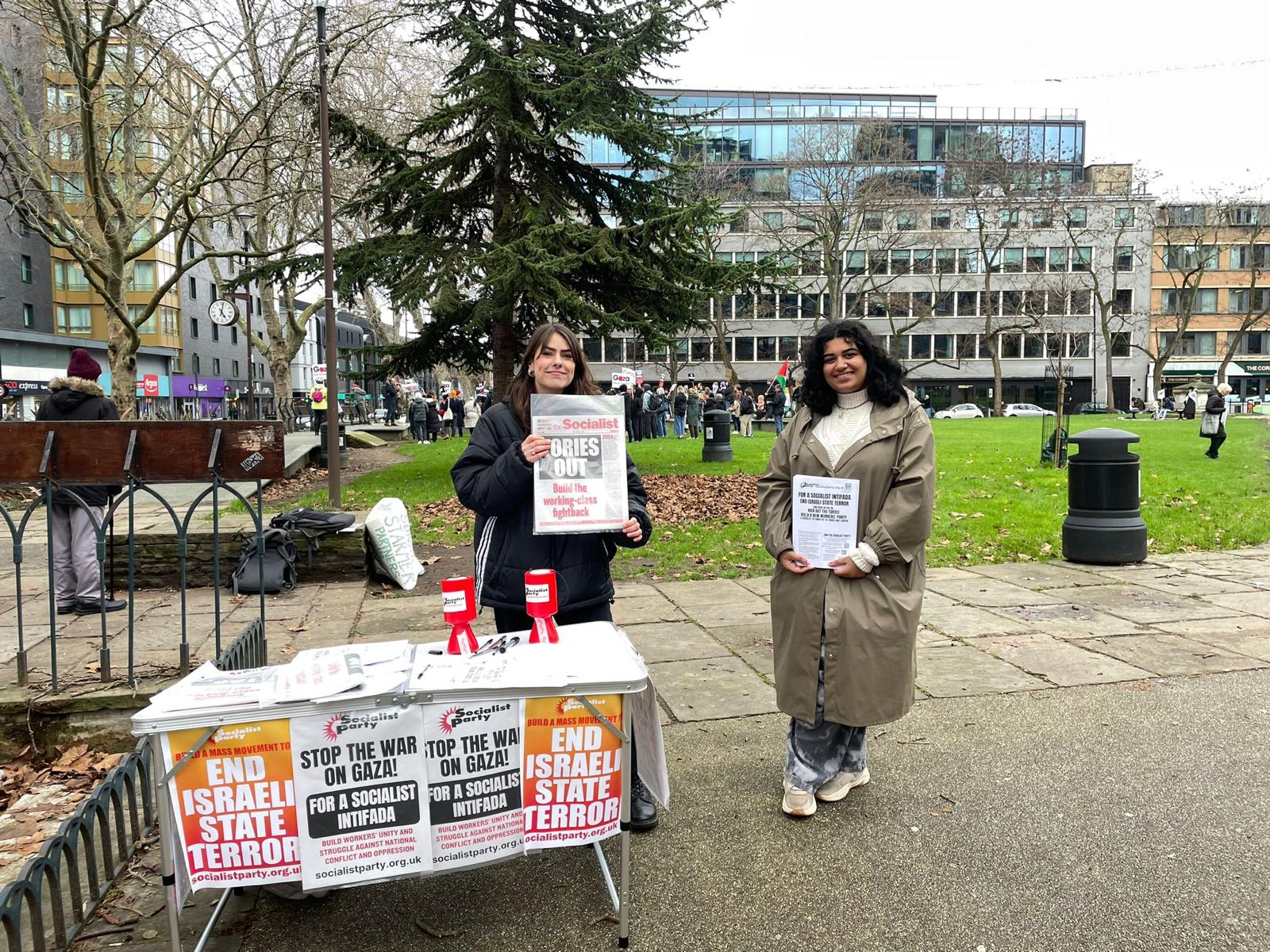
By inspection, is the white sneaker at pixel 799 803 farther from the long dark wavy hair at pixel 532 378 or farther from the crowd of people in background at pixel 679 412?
the crowd of people in background at pixel 679 412

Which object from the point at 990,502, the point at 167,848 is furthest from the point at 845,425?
the point at 990,502

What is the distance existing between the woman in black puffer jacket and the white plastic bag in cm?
445

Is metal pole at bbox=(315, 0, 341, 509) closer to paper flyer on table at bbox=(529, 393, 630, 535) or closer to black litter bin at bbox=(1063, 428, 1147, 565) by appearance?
black litter bin at bbox=(1063, 428, 1147, 565)

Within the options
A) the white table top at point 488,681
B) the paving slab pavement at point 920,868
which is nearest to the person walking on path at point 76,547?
the paving slab pavement at point 920,868

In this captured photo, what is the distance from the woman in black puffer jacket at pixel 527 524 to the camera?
3316mm

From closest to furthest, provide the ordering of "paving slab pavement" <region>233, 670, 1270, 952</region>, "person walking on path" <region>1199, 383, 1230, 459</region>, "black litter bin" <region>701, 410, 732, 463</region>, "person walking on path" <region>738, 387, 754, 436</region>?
"paving slab pavement" <region>233, 670, 1270, 952</region>
"person walking on path" <region>1199, 383, 1230, 459</region>
"black litter bin" <region>701, 410, 732, 463</region>
"person walking on path" <region>738, 387, 754, 436</region>

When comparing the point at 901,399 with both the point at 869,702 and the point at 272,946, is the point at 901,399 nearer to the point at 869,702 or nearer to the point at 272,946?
the point at 869,702

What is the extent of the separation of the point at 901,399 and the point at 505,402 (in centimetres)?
159

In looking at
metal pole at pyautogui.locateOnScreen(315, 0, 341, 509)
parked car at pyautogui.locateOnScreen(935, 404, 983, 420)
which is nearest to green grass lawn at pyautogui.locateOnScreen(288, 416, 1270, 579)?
metal pole at pyautogui.locateOnScreen(315, 0, 341, 509)

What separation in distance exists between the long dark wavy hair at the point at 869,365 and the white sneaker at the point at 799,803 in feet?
5.21

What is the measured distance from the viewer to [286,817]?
2.50 m

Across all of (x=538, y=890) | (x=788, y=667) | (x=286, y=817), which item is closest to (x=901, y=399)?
(x=788, y=667)

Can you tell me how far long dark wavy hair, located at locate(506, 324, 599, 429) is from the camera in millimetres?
3381

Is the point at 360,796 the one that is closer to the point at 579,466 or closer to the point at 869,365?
the point at 579,466
